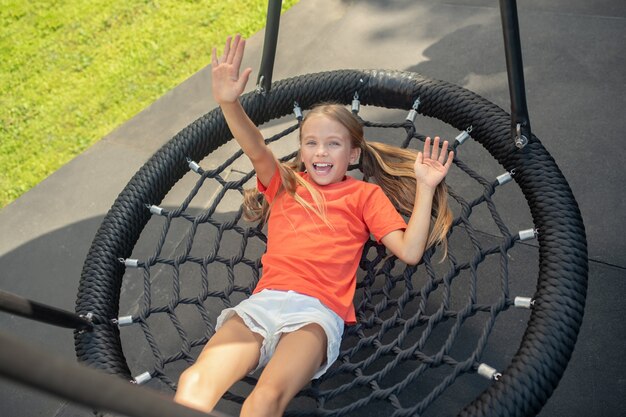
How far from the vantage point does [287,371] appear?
146 centimetres

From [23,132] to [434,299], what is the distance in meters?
2.00

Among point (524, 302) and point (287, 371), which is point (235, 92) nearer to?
point (287, 371)

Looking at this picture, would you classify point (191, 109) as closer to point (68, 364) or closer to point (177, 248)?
point (177, 248)

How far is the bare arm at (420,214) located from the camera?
1.66 m

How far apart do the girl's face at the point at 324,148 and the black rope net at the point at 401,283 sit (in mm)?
212

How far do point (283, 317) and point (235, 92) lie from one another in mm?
547

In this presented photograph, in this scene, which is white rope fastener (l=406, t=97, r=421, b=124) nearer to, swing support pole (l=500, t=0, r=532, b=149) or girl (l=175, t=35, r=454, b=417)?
girl (l=175, t=35, r=454, b=417)

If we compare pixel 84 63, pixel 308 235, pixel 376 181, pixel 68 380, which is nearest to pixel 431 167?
pixel 376 181

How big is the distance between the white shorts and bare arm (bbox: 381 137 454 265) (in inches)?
9.2

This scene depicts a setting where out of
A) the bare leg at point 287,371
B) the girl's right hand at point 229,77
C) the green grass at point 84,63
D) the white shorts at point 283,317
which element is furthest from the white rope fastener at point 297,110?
the green grass at point 84,63

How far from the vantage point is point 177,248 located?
2320mm

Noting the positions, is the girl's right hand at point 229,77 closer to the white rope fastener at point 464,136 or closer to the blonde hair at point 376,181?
the blonde hair at point 376,181

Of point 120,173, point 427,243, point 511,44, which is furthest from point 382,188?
point 120,173

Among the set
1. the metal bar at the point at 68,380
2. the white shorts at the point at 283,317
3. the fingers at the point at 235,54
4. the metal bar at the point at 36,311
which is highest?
the fingers at the point at 235,54
